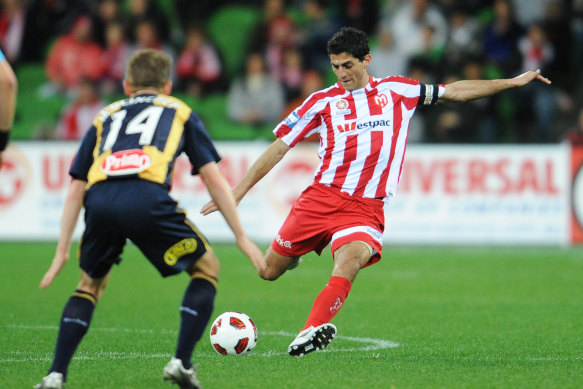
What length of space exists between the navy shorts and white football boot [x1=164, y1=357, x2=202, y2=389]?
48cm

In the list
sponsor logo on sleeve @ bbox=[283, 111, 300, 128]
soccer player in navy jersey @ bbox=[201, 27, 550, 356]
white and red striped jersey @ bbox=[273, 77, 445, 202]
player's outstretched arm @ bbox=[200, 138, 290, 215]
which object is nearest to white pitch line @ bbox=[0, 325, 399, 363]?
soccer player in navy jersey @ bbox=[201, 27, 550, 356]

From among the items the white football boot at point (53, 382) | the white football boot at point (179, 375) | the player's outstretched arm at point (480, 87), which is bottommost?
the white football boot at point (53, 382)

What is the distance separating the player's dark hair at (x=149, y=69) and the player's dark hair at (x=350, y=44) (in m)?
1.88

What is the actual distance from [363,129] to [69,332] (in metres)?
2.80

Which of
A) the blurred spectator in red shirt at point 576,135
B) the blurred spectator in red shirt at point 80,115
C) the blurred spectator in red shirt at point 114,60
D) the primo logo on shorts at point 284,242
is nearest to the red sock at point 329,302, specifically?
the primo logo on shorts at point 284,242

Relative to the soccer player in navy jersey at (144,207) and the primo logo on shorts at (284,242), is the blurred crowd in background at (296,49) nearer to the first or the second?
the primo logo on shorts at (284,242)

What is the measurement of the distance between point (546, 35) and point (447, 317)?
32.9ft

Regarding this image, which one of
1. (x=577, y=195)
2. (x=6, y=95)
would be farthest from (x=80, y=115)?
(x=6, y=95)

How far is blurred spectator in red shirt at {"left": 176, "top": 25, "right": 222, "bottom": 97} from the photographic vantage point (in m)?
18.5

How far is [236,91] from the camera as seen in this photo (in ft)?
58.9

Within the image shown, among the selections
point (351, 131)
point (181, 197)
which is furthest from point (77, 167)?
point (181, 197)

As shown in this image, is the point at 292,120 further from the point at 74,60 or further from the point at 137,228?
the point at 74,60

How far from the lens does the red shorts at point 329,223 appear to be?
22.7 ft

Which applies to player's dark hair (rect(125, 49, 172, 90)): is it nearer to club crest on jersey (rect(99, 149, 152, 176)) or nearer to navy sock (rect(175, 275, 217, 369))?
club crest on jersey (rect(99, 149, 152, 176))
